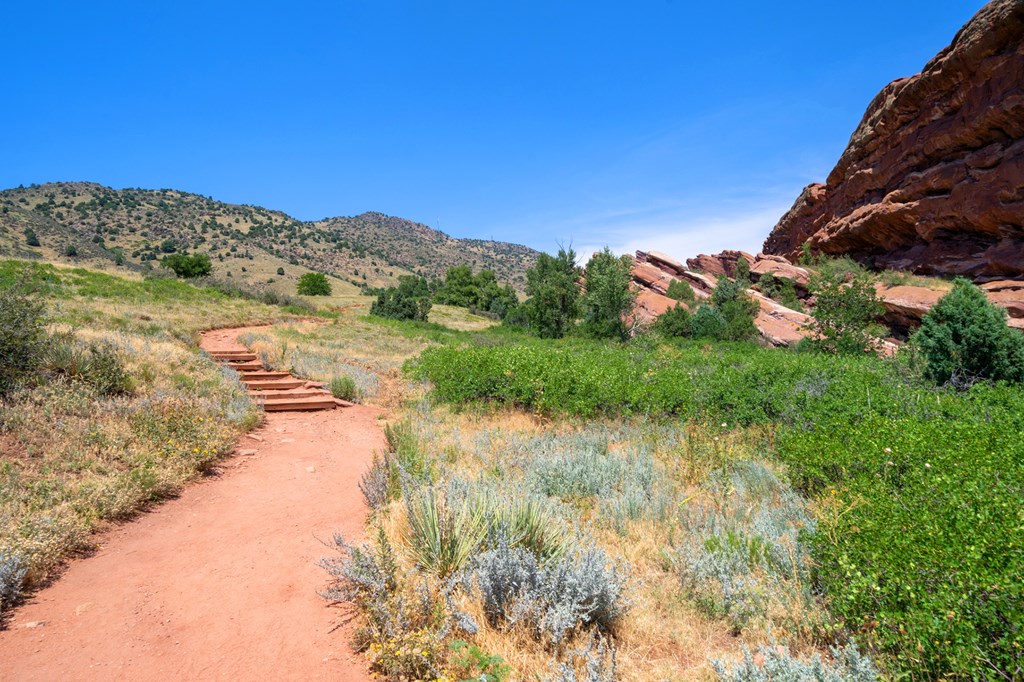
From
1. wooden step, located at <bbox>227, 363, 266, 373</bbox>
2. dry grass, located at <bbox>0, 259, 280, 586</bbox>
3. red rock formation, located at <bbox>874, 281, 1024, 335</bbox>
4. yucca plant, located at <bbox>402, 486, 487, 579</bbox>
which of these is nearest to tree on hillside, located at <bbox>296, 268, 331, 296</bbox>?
wooden step, located at <bbox>227, 363, 266, 373</bbox>

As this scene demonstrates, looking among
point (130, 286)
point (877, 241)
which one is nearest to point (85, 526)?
point (130, 286)

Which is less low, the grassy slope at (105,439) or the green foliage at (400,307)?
the green foliage at (400,307)

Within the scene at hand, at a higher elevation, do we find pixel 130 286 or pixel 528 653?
pixel 130 286

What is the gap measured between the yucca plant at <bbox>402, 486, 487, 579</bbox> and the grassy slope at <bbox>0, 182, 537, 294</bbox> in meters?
46.3

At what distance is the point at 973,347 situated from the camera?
30.2 ft

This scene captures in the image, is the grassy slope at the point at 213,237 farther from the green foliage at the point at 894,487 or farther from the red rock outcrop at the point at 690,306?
the green foliage at the point at 894,487

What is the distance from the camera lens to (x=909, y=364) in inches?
385

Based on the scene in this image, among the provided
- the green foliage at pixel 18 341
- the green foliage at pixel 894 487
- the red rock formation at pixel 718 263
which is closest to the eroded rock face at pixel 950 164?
the red rock formation at pixel 718 263

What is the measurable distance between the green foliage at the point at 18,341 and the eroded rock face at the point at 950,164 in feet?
110

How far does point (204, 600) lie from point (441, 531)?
161 centimetres

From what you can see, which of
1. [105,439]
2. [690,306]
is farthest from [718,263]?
[105,439]

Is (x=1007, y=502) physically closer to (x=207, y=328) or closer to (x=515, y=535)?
(x=515, y=535)

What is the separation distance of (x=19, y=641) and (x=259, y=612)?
1.23 m

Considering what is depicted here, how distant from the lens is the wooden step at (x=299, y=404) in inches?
343
